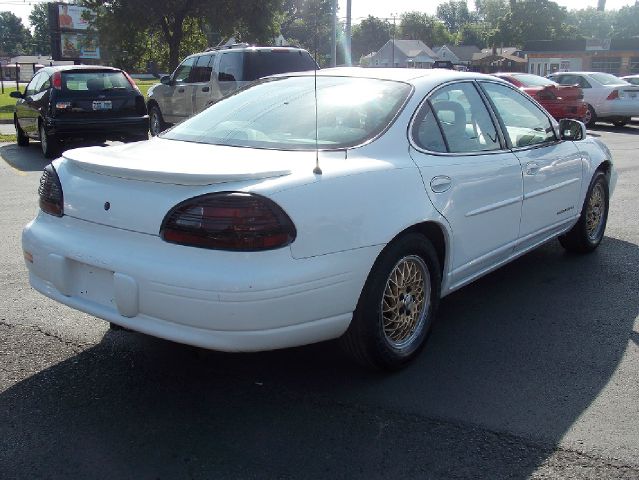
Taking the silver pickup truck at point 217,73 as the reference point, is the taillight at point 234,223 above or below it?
below

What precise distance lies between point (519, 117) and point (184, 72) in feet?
35.2

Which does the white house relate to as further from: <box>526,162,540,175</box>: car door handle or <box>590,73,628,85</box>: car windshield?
<box>526,162,540,175</box>: car door handle

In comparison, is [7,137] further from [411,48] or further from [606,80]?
[411,48]

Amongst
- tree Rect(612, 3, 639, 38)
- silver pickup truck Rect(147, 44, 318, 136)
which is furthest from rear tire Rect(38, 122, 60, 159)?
tree Rect(612, 3, 639, 38)

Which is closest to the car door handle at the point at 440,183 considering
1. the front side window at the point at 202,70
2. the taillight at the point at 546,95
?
the front side window at the point at 202,70

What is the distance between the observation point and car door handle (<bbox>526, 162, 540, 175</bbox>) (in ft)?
15.3

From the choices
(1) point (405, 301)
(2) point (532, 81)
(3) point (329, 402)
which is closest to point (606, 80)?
(2) point (532, 81)

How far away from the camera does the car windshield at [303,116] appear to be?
3.76m

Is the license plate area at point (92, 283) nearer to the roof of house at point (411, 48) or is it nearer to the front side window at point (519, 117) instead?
the front side window at point (519, 117)

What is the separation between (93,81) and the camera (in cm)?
1227

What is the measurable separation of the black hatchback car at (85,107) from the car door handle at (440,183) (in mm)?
9479

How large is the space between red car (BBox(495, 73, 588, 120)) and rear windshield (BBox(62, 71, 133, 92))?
9323mm

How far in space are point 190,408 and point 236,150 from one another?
1.32m

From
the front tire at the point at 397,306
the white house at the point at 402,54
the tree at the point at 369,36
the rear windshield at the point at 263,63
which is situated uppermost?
the tree at the point at 369,36
